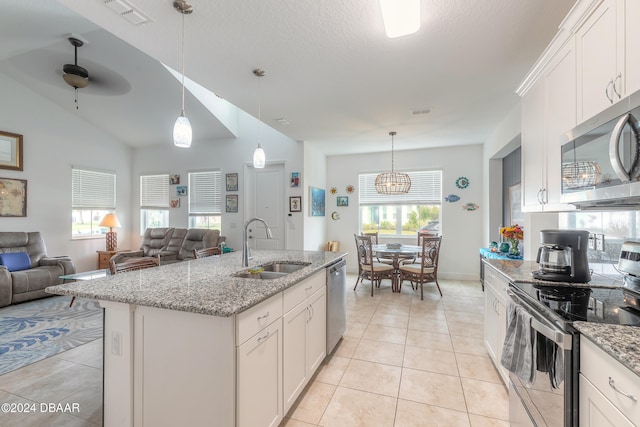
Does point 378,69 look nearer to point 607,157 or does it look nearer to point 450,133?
point 607,157

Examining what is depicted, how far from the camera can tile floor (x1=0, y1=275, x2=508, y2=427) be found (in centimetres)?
183

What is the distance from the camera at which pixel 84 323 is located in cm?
329

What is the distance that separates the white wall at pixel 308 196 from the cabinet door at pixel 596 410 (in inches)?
178

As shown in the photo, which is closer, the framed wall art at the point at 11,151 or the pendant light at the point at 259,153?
the pendant light at the point at 259,153

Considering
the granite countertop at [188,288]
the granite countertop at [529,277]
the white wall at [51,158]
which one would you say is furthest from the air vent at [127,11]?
the white wall at [51,158]

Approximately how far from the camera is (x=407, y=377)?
229 cm

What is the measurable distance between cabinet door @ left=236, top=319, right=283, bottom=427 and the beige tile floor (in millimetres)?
349

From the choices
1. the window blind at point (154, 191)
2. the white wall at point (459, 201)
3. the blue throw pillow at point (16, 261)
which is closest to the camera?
the blue throw pillow at point (16, 261)

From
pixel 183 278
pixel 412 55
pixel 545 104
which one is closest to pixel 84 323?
pixel 183 278

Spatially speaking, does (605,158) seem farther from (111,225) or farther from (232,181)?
(111,225)

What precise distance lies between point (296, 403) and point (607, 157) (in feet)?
7.40

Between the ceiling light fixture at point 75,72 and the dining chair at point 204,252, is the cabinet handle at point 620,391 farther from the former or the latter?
the ceiling light fixture at point 75,72

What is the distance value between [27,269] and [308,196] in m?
4.59

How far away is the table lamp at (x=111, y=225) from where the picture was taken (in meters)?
5.83
